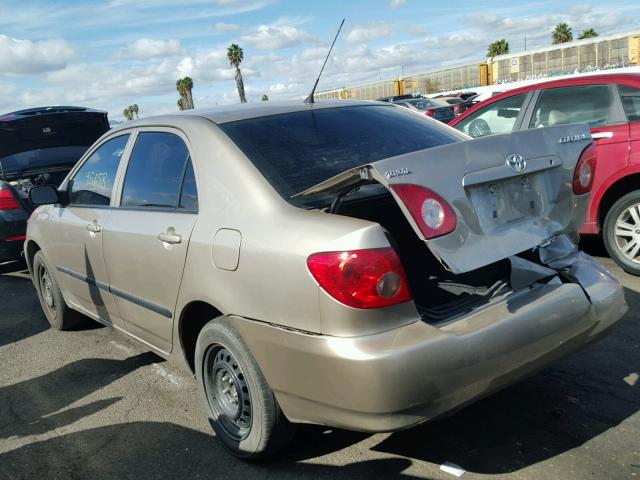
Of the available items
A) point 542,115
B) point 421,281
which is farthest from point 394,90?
point 421,281

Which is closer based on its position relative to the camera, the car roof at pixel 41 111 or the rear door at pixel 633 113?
the rear door at pixel 633 113

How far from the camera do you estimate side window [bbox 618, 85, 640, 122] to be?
17.5ft

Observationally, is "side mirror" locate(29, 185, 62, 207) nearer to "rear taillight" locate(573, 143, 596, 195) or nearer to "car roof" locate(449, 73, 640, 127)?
"rear taillight" locate(573, 143, 596, 195)

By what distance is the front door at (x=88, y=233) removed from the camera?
4.14m

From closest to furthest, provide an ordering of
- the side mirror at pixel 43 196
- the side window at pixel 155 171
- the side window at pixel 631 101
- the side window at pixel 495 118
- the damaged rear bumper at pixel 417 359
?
the damaged rear bumper at pixel 417 359 < the side window at pixel 155 171 < the side mirror at pixel 43 196 < the side window at pixel 631 101 < the side window at pixel 495 118

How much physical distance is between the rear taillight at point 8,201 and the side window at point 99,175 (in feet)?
10.3

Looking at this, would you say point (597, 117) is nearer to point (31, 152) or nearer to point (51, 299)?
point (51, 299)

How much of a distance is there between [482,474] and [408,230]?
Answer: 3.87 feet

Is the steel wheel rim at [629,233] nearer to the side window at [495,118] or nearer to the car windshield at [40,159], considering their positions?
the side window at [495,118]

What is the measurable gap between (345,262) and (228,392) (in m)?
1.14

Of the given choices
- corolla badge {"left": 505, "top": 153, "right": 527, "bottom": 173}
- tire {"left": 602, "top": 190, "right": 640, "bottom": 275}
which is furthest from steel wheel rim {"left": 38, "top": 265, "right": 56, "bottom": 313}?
tire {"left": 602, "top": 190, "right": 640, "bottom": 275}

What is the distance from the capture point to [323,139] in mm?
3420

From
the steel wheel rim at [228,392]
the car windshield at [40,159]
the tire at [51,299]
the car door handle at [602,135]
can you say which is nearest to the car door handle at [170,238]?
the steel wheel rim at [228,392]

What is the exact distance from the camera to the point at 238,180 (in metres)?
2.98
